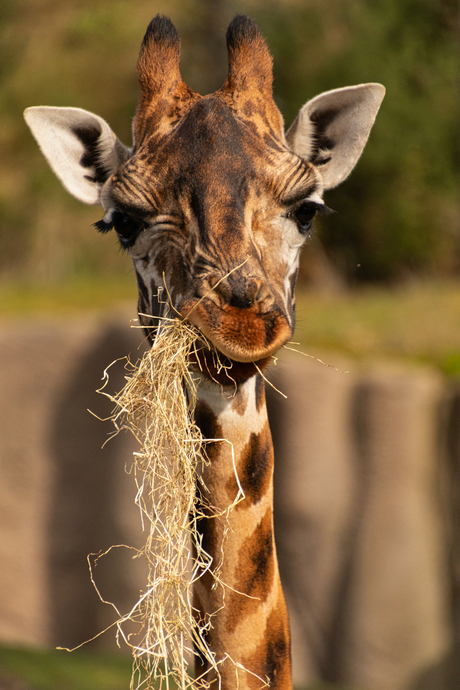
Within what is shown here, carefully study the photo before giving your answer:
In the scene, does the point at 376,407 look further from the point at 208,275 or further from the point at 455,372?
the point at 208,275

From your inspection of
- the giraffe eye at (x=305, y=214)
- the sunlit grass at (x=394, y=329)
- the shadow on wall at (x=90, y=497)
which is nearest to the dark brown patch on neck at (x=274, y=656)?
the giraffe eye at (x=305, y=214)

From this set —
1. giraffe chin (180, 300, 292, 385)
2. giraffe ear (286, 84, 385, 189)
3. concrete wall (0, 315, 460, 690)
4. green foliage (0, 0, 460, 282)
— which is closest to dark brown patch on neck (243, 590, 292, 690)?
giraffe chin (180, 300, 292, 385)

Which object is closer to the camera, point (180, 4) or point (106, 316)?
point (106, 316)

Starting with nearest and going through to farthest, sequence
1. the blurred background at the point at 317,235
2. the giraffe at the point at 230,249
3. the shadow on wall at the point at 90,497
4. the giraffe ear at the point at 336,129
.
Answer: the giraffe at the point at 230,249, the giraffe ear at the point at 336,129, the blurred background at the point at 317,235, the shadow on wall at the point at 90,497

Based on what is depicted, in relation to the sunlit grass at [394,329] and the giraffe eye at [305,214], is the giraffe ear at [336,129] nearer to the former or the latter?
the giraffe eye at [305,214]

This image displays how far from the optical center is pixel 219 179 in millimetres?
2203

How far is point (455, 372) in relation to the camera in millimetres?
6859

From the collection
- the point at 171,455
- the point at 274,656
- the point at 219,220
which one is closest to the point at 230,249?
the point at 219,220

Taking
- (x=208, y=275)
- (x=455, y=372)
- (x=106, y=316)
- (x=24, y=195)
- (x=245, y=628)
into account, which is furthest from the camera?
(x=24, y=195)

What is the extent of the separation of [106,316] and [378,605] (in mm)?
3924

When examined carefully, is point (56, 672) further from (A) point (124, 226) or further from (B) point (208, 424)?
(A) point (124, 226)

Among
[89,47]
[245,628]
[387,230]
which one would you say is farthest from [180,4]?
[245,628]

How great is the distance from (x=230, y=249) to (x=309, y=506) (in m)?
5.54

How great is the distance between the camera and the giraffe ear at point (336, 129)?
273 centimetres
